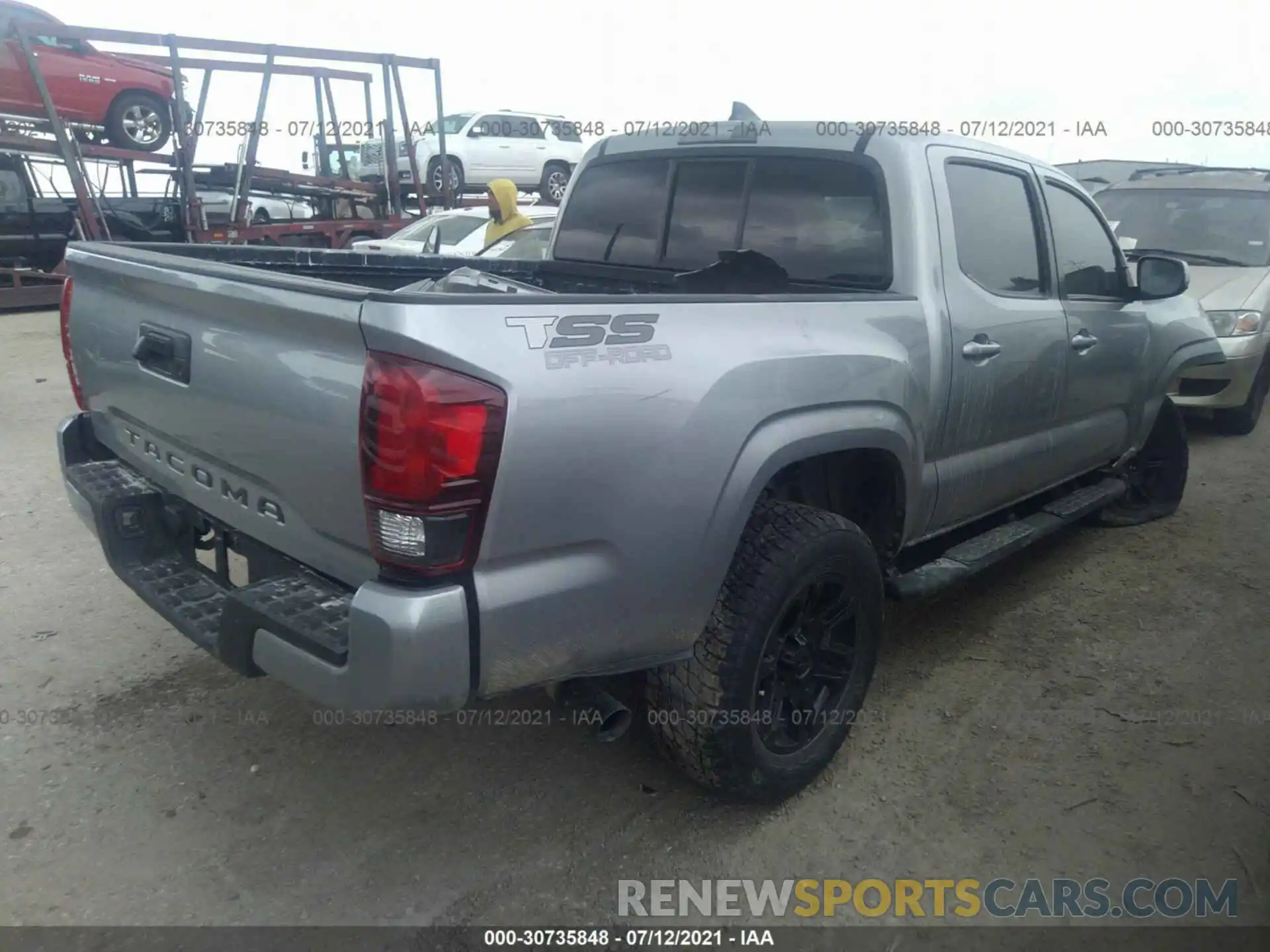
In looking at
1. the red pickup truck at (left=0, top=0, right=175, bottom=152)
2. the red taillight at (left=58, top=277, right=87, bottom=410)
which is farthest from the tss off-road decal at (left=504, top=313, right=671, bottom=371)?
the red pickup truck at (left=0, top=0, right=175, bottom=152)

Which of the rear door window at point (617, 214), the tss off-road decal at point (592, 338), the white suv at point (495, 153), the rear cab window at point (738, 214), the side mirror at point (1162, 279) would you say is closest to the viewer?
the tss off-road decal at point (592, 338)

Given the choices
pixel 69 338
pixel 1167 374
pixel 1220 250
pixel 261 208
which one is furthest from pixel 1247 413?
pixel 261 208

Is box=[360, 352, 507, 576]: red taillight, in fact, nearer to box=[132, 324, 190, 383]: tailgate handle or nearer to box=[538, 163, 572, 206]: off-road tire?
box=[132, 324, 190, 383]: tailgate handle

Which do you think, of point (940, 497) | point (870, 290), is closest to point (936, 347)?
point (870, 290)

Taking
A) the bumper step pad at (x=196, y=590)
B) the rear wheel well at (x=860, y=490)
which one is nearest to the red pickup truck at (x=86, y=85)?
the bumper step pad at (x=196, y=590)

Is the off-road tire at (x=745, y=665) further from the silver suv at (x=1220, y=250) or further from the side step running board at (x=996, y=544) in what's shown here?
the silver suv at (x=1220, y=250)

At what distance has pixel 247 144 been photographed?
11664 mm

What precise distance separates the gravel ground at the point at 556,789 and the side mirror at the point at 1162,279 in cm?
141

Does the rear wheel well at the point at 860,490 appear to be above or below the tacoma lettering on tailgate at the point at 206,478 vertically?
below

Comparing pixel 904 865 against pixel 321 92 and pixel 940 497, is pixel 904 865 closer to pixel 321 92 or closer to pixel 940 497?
pixel 940 497

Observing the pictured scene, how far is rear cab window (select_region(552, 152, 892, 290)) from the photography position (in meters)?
2.99

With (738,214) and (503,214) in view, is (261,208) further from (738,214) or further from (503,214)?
(738,214)
